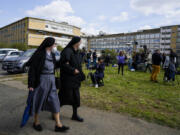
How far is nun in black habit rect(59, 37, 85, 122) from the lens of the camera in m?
3.27

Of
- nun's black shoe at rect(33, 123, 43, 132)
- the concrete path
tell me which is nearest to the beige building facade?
the concrete path

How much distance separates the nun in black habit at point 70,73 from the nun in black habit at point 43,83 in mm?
308

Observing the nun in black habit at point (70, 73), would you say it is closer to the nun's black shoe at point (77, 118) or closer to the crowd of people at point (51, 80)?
the crowd of people at point (51, 80)

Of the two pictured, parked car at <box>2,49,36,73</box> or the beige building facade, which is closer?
parked car at <box>2,49,36,73</box>

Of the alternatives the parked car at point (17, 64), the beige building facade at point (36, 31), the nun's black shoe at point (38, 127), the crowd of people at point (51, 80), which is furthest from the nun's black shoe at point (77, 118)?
the beige building facade at point (36, 31)

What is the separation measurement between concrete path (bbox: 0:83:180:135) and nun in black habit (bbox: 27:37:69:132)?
26cm

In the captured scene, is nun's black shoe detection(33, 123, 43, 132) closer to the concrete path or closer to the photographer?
the concrete path

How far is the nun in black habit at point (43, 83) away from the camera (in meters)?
2.97

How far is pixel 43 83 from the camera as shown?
9.86 ft

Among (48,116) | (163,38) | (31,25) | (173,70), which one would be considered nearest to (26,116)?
(48,116)

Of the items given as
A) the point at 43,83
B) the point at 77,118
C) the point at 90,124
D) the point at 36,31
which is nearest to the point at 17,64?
the point at 77,118

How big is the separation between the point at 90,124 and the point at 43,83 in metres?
1.40

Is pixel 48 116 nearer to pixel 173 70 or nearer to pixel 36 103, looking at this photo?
pixel 36 103

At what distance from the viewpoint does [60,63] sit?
337 cm
